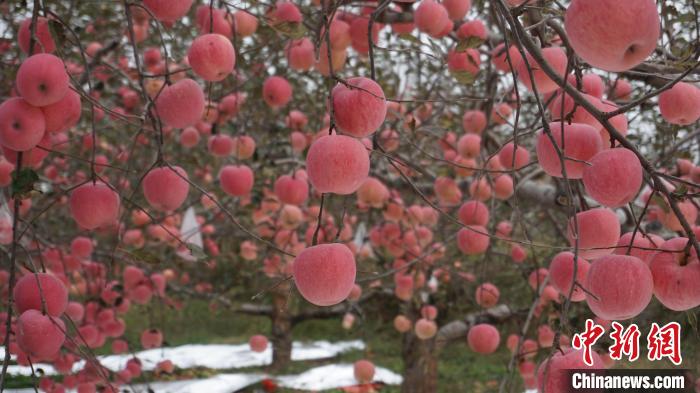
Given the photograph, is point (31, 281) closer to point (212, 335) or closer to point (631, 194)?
point (631, 194)

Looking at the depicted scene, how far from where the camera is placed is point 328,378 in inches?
228

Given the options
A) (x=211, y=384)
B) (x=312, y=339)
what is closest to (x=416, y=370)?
(x=211, y=384)

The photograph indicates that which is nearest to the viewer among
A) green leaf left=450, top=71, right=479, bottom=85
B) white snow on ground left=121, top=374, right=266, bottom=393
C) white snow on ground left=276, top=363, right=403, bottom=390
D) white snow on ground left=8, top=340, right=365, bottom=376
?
green leaf left=450, top=71, right=479, bottom=85

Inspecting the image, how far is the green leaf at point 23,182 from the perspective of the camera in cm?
107

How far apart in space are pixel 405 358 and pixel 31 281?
3.64 meters

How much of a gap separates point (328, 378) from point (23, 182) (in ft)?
16.5

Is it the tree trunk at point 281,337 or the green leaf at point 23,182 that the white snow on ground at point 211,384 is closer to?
the tree trunk at point 281,337

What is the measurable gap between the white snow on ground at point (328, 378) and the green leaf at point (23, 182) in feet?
15.0

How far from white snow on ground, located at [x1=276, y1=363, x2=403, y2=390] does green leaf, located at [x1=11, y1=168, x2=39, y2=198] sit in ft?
15.0

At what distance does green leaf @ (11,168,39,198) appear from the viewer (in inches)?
42.1

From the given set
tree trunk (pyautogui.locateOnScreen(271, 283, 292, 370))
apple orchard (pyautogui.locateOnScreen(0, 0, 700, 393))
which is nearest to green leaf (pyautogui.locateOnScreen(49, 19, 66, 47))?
apple orchard (pyautogui.locateOnScreen(0, 0, 700, 393))

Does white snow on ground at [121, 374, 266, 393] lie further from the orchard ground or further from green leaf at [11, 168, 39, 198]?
green leaf at [11, 168, 39, 198]

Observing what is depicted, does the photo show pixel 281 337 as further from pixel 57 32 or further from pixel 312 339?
pixel 57 32

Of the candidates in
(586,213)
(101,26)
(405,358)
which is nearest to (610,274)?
(586,213)
